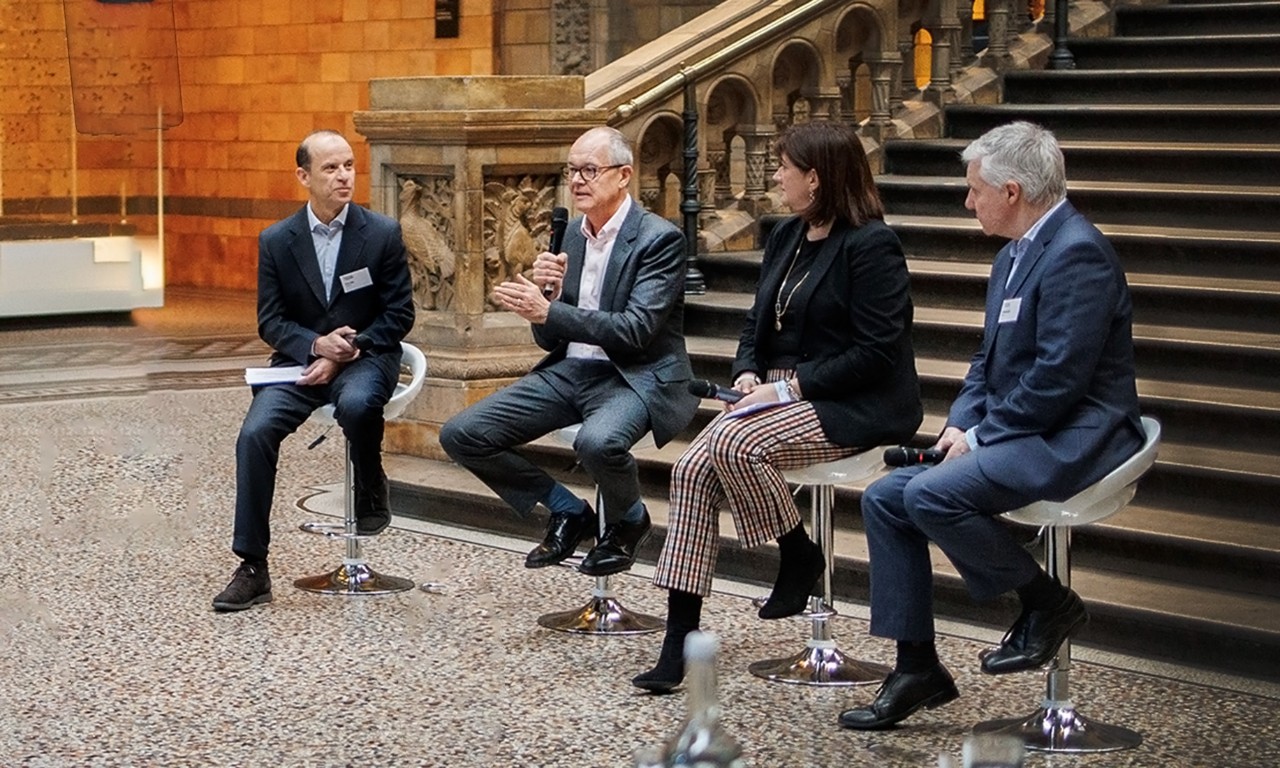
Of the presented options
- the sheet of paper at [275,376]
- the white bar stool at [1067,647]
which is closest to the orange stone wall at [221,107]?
the sheet of paper at [275,376]

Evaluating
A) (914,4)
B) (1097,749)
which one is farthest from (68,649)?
(914,4)

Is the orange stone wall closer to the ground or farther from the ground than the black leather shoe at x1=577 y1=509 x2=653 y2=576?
farther from the ground

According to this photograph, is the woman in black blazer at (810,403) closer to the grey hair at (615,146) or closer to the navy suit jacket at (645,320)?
the navy suit jacket at (645,320)

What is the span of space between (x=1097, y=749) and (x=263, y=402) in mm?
2882

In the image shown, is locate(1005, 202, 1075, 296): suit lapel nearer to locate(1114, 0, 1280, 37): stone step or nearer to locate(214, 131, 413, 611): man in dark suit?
locate(214, 131, 413, 611): man in dark suit

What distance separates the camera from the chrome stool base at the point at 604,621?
552 cm

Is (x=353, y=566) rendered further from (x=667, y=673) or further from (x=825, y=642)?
(x=825, y=642)

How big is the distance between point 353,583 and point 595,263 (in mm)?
1307

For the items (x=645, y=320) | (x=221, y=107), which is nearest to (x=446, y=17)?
(x=221, y=107)

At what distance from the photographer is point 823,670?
4.97m

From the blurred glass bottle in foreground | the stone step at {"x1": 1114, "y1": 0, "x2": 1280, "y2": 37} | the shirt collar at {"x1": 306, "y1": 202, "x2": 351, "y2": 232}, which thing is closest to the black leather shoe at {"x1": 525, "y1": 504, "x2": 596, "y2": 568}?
the shirt collar at {"x1": 306, "y1": 202, "x2": 351, "y2": 232}

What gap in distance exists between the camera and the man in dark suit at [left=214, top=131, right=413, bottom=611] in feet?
19.5

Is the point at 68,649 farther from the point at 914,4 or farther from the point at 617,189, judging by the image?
the point at 914,4

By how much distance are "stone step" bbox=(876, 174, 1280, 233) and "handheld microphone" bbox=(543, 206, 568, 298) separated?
2.88m
